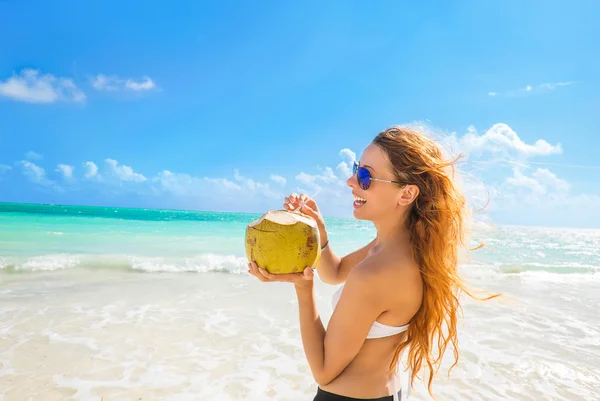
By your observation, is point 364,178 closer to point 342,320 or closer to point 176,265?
point 342,320

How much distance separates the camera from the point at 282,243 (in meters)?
1.56

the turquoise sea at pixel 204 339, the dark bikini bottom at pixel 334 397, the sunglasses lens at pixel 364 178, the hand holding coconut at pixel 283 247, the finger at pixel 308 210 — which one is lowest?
the turquoise sea at pixel 204 339

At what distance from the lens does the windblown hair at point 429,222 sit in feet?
5.33

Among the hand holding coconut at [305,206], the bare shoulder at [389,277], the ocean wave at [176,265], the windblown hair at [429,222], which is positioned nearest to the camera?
the bare shoulder at [389,277]

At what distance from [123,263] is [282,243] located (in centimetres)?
920

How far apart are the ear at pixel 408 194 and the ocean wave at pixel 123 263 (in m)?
8.10

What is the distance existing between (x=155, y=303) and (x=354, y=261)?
476cm

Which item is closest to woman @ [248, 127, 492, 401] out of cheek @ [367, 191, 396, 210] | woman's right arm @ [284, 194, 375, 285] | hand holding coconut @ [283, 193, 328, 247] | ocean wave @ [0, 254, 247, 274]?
cheek @ [367, 191, 396, 210]

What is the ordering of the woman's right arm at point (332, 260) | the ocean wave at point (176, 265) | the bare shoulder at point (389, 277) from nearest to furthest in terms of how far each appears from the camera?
the bare shoulder at point (389, 277) < the woman's right arm at point (332, 260) < the ocean wave at point (176, 265)

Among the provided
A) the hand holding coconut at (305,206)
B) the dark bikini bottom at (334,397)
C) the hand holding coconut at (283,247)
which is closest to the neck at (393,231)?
the hand holding coconut at (283,247)

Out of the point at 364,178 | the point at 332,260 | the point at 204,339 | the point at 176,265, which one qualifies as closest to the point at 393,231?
the point at 364,178

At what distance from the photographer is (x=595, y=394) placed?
3.85 meters

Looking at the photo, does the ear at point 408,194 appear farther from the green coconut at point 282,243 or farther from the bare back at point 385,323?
the green coconut at point 282,243

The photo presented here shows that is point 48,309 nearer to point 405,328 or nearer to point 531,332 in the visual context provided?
point 405,328
